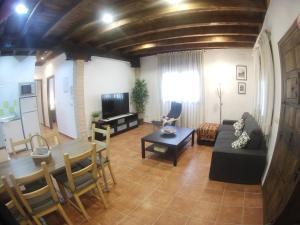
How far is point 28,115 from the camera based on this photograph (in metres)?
4.85

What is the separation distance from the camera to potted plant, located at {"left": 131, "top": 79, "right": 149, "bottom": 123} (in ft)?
21.5

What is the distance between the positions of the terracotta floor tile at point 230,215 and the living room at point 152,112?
0.8 inches

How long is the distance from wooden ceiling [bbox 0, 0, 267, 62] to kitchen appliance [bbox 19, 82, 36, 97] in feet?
2.76

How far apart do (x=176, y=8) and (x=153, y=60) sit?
393cm

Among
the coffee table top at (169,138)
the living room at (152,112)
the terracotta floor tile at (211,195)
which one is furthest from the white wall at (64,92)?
the terracotta floor tile at (211,195)

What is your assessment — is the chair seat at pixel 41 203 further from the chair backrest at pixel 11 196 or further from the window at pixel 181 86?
the window at pixel 181 86

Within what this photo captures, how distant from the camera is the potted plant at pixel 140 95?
6555 mm

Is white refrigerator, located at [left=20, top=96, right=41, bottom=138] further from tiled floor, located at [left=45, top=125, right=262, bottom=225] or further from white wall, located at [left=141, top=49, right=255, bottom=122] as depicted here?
white wall, located at [left=141, top=49, right=255, bottom=122]

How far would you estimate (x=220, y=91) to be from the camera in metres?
5.39

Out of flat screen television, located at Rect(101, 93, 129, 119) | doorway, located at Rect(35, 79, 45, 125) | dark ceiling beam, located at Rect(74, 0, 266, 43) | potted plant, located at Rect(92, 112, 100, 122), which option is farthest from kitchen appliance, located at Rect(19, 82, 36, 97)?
dark ceiling beam, located at Rect(74, 0, 266, 43)

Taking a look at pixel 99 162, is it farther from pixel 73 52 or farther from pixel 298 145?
pixel 73 52

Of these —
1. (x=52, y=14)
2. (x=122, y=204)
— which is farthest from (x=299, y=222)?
(x=52, y=14)

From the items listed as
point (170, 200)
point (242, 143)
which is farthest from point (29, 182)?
point (242, 143)

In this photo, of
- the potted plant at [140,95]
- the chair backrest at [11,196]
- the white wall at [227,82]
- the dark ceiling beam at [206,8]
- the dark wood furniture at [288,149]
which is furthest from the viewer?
the potted plant at [140,95]
